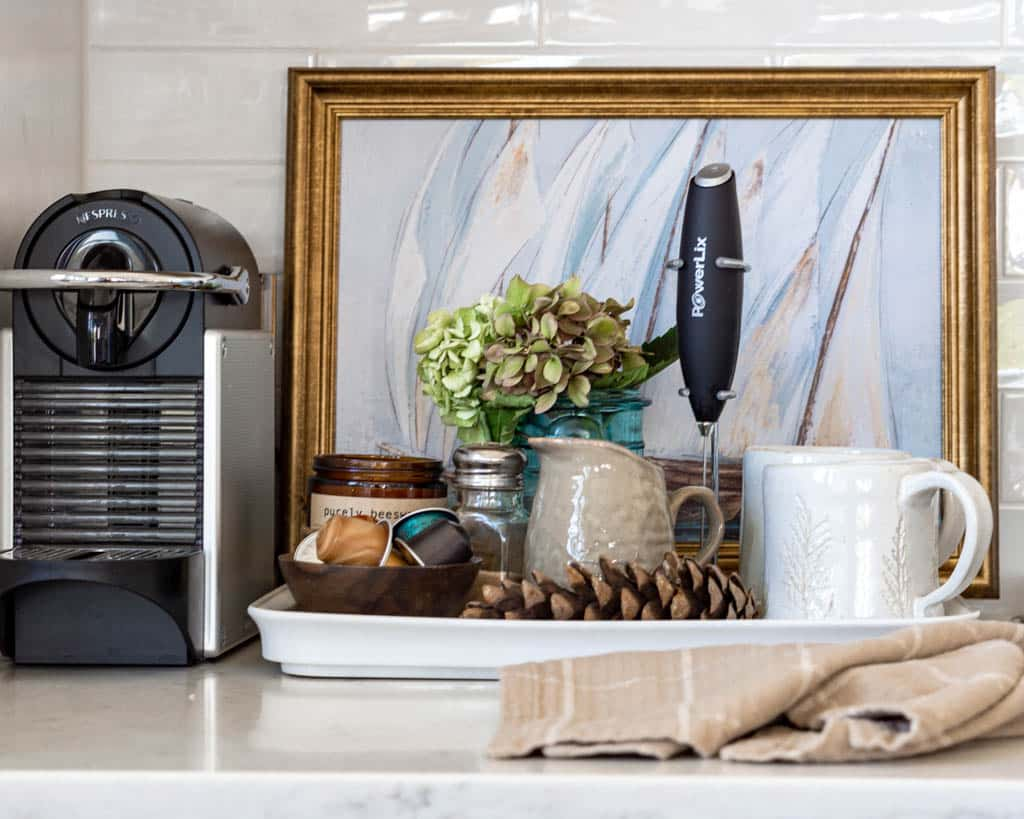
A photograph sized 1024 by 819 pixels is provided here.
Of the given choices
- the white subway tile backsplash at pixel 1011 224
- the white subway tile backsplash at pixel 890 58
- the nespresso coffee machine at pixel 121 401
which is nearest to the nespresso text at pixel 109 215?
the nespresso coffee machine at pixel 121 401

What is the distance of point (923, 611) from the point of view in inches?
31.9

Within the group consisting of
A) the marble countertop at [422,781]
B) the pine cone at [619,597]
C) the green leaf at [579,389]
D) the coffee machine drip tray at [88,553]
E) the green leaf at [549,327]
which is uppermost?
the green leaf at [549,327]

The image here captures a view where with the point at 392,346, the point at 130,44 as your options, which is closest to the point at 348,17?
the point at 130,44

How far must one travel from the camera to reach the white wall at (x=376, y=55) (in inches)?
43.5

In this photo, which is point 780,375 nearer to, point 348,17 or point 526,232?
point 526,232

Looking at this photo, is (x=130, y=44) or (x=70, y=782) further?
(x=130, y=44)

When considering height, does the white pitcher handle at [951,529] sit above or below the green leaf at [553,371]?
below

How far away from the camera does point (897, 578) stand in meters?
0.81

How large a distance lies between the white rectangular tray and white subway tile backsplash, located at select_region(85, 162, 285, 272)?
0.44m

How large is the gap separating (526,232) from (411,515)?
1.19 ft

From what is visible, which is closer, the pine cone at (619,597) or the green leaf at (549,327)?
the pine cone at (619,597)

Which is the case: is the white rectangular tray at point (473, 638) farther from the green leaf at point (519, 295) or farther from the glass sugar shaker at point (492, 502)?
the green leaf at point (519, 295)

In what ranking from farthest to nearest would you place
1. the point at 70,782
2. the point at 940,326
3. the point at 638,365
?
the point at 940,326
the point at 638,365
the point at 70,782

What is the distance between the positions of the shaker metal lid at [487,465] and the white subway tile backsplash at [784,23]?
17.0 inches
